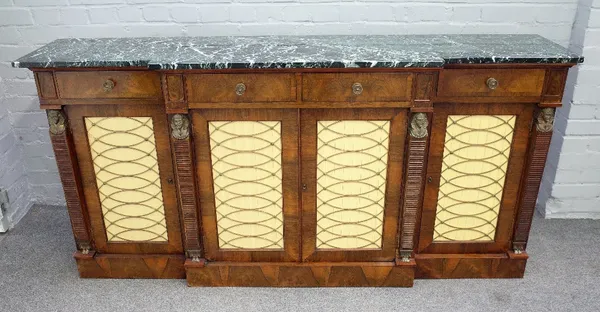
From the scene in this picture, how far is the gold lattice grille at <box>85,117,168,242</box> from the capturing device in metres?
1.97

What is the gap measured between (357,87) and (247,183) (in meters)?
0.57

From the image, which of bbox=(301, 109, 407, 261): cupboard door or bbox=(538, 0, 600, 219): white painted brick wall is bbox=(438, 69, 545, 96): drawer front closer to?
bbox=(301, 109, 407, 261): cupboard door

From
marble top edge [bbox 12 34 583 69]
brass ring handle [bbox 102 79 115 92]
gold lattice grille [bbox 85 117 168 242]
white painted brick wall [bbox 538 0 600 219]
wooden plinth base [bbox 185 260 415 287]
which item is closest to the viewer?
marble top edge [bbox 12 34 583 69]

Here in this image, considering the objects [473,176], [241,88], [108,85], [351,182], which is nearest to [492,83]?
[473,176]

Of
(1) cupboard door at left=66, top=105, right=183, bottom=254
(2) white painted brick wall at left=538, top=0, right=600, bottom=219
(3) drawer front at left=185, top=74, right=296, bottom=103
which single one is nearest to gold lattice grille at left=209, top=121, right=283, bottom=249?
(3) drawer front at left=185, top=74, right=296, bottom=103

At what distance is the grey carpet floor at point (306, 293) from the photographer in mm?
2068

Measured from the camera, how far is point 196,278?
2.17 meters

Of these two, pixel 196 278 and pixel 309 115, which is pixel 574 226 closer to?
pixel 309 115

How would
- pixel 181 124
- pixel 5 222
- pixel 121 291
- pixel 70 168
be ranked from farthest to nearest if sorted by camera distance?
1. pixel 5 222
2. pixel 121 291
3. pixel 70 168
4. pixel 181 124

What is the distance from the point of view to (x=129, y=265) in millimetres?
2219

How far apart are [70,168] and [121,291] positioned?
0.57m

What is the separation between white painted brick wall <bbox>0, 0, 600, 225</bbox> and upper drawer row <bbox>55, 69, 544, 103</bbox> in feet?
1.98

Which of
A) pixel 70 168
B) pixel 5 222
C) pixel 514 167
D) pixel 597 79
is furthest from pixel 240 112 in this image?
pixel 597 79

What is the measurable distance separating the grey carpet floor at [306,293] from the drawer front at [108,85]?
84 cm
